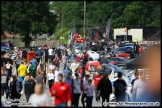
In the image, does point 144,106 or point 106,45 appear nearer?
point 144,106

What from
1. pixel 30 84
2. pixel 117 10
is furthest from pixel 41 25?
pixel 30 84

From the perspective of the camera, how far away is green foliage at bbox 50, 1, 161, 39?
236ft

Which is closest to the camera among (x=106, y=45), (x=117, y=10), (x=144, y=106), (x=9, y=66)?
(x=144, y=106)

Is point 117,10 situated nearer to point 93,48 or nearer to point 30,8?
point 93,48

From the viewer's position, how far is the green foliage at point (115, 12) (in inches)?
2832

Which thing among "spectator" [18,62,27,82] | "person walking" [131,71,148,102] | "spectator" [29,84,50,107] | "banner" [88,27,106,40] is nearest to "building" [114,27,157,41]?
"banner" [88,27,106,40]

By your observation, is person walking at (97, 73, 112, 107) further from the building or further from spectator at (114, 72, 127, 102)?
the building

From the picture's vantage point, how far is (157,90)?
19.8 m

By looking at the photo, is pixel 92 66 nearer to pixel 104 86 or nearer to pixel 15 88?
pixel 15 88

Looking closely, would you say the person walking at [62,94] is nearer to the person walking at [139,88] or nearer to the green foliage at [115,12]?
the person walking at [139,88]

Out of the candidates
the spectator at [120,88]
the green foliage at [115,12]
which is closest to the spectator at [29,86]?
the spectator at [120,88]

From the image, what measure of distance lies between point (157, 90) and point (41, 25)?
3933cm

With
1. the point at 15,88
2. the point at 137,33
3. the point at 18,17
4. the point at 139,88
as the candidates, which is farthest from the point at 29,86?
the point at 137,33

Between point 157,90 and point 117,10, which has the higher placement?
point 117,10
